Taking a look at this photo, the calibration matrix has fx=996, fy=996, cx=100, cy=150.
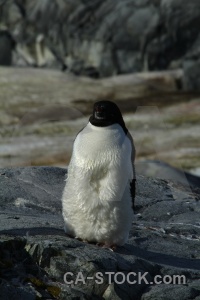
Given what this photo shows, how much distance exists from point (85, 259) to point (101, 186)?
69cm

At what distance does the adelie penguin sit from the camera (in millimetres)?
7117

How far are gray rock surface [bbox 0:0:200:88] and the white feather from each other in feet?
66.7

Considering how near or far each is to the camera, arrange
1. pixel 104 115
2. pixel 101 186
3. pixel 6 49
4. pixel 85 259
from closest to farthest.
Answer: pixel 85 259 < pixel 104 115 < pixel 101 186 < pixel 6 49

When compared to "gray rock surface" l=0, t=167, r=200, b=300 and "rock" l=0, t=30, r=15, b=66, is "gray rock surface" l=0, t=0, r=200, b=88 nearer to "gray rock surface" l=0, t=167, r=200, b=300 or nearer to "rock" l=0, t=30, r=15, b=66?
"rock" l=0, t=30, r=15, b=66

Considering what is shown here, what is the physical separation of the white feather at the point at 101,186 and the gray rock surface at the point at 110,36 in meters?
20.3

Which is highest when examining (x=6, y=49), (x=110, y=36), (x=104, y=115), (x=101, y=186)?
(x=104, y=115)

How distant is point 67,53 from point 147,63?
2.84 meters

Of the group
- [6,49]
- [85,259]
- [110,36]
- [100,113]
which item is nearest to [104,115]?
[100,113]

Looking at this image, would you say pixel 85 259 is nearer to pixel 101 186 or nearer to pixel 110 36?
pixel 101 186

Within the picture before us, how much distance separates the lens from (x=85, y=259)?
671 centimetres

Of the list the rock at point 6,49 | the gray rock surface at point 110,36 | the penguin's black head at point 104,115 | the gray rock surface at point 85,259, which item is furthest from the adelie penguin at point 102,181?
the rock at point 6,49

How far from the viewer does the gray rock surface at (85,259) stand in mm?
6586

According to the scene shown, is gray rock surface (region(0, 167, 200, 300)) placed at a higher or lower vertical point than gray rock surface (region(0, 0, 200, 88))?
higher

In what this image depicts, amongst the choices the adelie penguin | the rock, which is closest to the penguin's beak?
the adelie penguin
